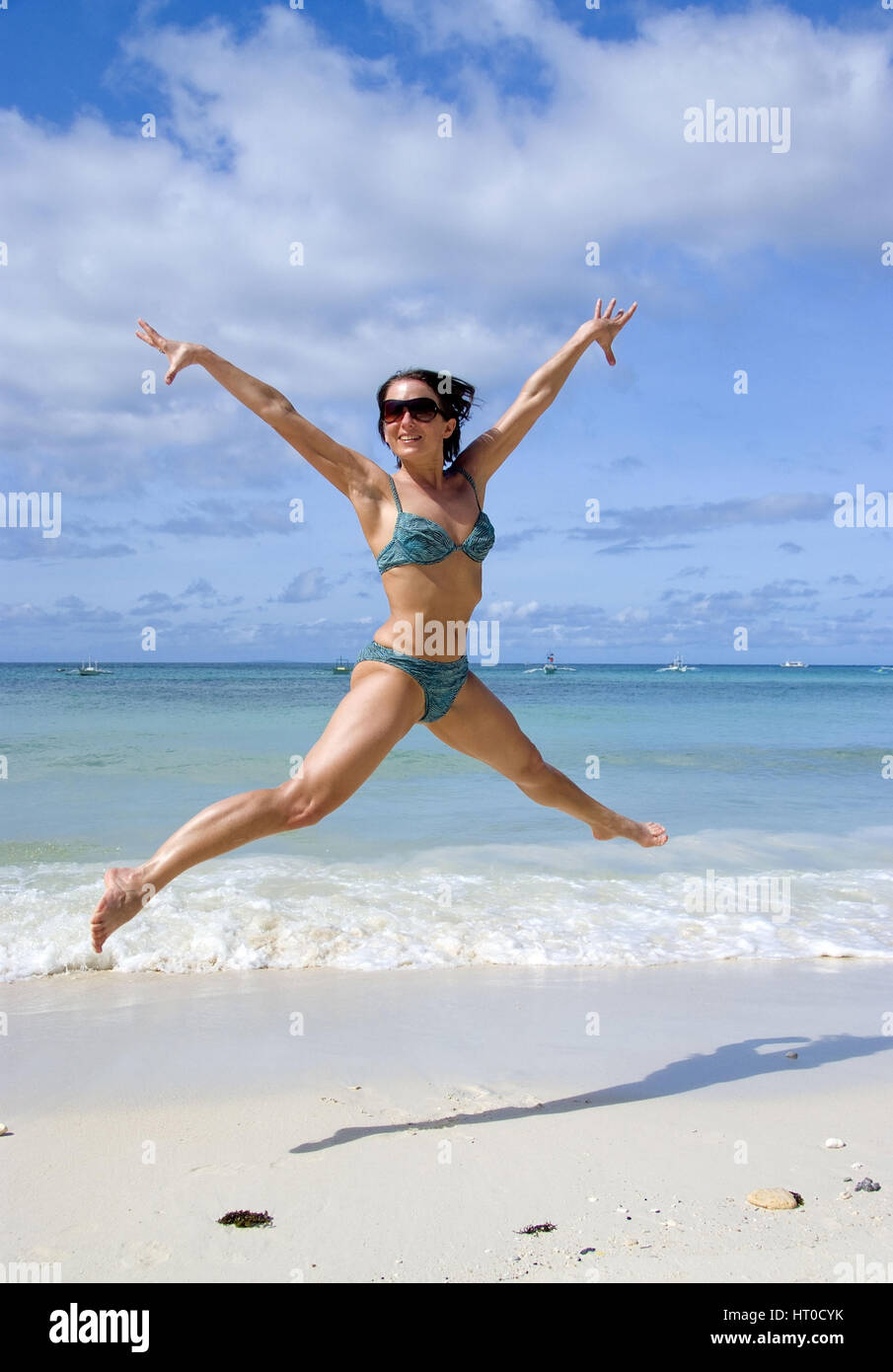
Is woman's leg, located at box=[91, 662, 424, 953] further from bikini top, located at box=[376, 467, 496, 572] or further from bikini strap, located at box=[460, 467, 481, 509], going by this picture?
bikini strap, located at box=[460, 467, 481, 509]

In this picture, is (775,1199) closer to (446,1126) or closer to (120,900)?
(446,1126)

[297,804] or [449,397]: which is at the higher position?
[449,397]

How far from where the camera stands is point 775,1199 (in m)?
3.19

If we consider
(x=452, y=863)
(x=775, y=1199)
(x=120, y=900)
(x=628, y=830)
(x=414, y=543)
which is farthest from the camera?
(x=452, y=863)

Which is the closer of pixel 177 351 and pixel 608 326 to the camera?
pixel 177 351

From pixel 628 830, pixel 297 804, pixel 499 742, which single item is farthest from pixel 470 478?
pixel 628 830

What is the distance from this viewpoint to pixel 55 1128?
3.80 m

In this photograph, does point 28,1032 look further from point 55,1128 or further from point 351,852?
point 351,852

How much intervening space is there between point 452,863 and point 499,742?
4.91 m

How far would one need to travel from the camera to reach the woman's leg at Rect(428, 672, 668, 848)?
14.4 feet

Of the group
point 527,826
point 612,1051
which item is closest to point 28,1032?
point 612,1051

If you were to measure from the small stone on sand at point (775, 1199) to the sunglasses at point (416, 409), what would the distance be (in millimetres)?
3108

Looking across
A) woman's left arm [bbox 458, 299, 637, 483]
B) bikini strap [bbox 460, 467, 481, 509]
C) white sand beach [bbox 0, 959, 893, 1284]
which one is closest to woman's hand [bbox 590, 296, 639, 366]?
woman's left arm [bbox 458, 299, 637, 483]

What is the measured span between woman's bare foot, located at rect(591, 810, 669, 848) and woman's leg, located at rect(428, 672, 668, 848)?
0.15 m
